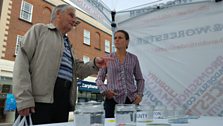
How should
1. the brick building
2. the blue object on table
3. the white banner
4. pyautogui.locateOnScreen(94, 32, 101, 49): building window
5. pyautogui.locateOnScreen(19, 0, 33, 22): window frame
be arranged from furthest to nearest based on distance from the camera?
pyautogui.locateOnScreen(94, 32, 101, 49): building window < pyautogui.locateOnScreen(19, 0, 33, 22): window frame < the brick building < the blue object on table < the white banner

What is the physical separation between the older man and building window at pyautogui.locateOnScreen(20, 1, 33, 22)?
6587mm

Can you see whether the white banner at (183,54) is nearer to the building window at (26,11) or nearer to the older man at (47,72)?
the older man at (47,72)

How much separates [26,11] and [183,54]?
6.69 meters

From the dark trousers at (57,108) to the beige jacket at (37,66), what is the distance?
40 millimetres

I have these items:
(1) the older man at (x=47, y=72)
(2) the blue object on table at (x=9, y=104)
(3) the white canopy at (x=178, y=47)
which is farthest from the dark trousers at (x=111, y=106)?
(2) the blue object on table at (x=9, y=104)

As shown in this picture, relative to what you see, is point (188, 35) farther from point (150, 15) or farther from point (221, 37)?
point (150, 15)

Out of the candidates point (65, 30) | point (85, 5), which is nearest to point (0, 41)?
point (85, 5)

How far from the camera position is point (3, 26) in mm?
6453

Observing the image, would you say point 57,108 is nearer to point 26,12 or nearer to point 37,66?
point 37,66

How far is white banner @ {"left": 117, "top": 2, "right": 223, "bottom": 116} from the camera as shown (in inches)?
71.1

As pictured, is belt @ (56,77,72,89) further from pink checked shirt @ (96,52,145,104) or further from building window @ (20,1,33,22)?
building window @ (20,1,33,22)

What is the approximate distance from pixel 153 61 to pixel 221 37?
667mm

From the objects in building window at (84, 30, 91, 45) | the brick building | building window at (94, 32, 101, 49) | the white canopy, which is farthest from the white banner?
building window at (94, 32, 101, 49)

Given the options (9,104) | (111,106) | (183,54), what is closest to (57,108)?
(111,106)
